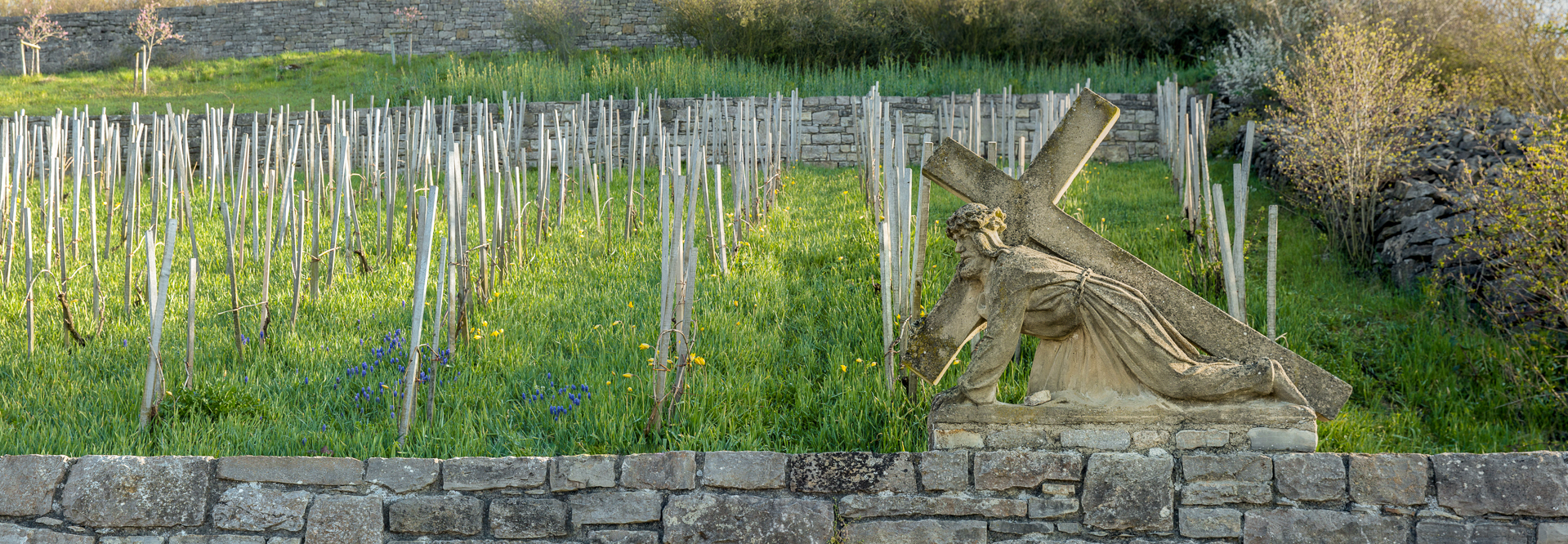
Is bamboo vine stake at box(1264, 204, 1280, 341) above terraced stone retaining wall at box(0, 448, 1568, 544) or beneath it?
above

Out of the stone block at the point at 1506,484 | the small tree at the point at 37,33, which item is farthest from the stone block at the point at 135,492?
the small tree at the point at 37,33

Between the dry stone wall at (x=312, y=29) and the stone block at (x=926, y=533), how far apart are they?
1747 centimetres

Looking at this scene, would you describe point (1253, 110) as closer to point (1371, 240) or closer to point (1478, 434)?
point (1371, 240)

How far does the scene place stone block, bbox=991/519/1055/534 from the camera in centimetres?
315

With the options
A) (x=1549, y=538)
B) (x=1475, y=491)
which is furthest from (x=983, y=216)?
(x=1549, y=538)

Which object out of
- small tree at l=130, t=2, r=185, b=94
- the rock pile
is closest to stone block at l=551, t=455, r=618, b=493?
the rock pile

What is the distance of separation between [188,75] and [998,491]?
18545 mm

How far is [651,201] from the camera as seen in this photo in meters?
7.99

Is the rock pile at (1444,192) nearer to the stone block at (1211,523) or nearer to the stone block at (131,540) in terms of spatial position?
the stone block at (1211,523)

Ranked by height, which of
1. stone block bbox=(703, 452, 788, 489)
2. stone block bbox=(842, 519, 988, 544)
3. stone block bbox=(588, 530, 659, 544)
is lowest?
stone block bbox=(588, 530, 659, 544)

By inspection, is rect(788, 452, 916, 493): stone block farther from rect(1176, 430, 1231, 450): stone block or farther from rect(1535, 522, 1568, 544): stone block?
rect(1535, 522, 1568, 544): stone block

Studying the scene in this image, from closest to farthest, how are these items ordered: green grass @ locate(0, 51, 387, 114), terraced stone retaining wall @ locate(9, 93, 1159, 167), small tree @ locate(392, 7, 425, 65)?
terraced stone retaining wall @ locate(9, 93, 1159, 167) < green grass @ locate(0, 51, 387, 114) < small tree @ locate(392, 7, 425, 65)

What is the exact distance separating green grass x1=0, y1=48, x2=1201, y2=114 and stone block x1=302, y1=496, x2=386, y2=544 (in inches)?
326

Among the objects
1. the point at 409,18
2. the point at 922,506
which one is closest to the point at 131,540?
the point at 922,506
